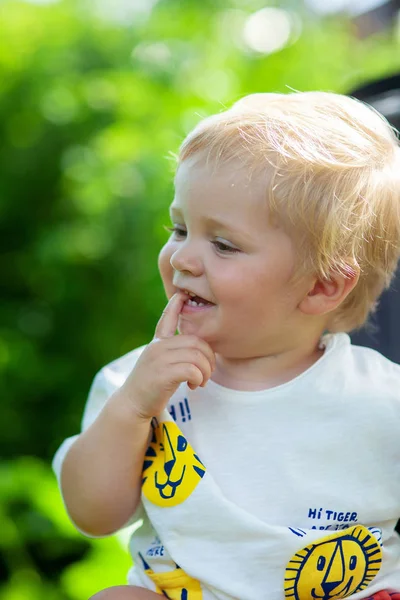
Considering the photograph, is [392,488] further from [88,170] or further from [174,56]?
[174,56]

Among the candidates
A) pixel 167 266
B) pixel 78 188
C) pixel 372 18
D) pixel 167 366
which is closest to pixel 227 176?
pixel 167 266

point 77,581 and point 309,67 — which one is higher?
point 309,67

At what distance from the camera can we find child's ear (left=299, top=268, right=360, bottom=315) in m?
1.45

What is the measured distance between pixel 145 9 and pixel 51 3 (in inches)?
17.1

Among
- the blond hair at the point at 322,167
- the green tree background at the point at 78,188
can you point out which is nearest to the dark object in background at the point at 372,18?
the green tree background at the point at 78,188

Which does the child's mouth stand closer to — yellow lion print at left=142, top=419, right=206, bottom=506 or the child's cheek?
the child's cheek

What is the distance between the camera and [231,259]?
1380 millimetres

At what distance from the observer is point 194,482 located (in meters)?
1.40

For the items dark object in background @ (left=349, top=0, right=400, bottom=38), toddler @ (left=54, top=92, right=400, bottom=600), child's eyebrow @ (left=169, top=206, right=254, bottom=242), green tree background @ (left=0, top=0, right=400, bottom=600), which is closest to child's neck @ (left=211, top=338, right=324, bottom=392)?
toddler @ (left=54, top=92, right=400, bottom=600)

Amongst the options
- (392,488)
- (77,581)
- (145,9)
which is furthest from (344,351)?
(145,9)

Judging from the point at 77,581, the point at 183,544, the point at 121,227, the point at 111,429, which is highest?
the point at 111,429

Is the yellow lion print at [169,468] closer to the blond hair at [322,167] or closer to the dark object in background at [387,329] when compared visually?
the blond hair at [322,167]

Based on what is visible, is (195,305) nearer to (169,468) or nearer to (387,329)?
(169,468)

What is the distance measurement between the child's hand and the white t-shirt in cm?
9
